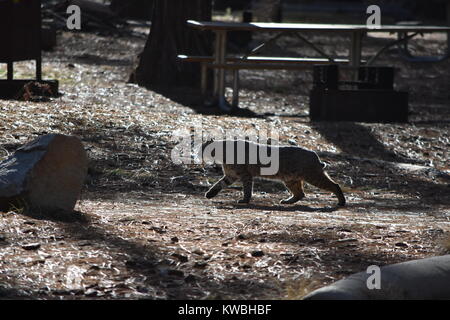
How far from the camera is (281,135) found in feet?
44.3

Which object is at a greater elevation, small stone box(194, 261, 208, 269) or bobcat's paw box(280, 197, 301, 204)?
small stone box(194, 261, 208, 269)

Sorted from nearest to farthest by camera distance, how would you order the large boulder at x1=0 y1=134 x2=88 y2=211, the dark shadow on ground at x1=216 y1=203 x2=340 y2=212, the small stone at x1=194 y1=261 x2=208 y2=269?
the small stone at x1=194 y1=261 x2=208 y2=269
the large boulder at x1=0 y1=134 x2=88 y2=211
the dark shadow on ground at x1=216 y1=203 x2=340 y2=212

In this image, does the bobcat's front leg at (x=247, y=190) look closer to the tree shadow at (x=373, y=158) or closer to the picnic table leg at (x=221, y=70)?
the tree shadow at (x=373, y=158)

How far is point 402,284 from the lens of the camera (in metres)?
6.00

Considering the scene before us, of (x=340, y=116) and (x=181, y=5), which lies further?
(x=181, y=5)

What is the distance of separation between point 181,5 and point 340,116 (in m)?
4.81

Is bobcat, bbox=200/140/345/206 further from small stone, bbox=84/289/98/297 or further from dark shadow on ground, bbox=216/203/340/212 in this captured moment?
small stone, bbox=84/289/98/297

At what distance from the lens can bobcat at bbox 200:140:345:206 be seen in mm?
10109

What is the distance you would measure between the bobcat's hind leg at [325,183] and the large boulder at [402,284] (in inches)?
142

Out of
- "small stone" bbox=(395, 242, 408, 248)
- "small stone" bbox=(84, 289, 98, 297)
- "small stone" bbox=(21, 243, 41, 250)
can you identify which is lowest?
"small stone" bbox=(395, 242, 408, 248)

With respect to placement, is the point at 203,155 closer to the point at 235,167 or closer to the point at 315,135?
the point at 235,167

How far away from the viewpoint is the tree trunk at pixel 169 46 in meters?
18.7

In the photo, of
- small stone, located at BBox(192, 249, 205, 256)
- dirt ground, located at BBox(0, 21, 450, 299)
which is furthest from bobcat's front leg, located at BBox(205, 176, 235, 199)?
small stone, located at BBox(192, 249, 205, 256)
